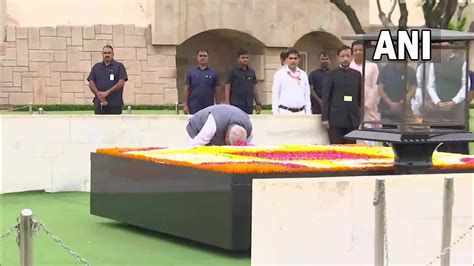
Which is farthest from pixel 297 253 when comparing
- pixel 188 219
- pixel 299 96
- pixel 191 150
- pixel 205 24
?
pixel 205 24

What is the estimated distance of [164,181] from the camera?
817cm

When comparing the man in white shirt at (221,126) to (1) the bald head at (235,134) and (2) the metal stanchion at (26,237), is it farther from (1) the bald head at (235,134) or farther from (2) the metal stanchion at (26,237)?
(2) the metal stanchion at (26,237)

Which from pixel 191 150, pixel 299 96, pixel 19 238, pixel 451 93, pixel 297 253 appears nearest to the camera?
pixel 19 238

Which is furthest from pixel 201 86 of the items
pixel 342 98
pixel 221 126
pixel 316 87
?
pixel 221 126

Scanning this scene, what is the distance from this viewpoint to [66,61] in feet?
91.9

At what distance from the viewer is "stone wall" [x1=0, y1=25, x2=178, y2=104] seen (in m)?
27.6

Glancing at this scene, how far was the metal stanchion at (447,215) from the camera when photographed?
257 inches

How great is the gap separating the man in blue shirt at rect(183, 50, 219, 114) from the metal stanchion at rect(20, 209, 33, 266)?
9.06 metres

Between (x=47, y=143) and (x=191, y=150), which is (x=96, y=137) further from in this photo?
(x=191, y=150)

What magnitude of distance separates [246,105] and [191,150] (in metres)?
6.22

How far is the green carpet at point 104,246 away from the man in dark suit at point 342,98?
11.9ft

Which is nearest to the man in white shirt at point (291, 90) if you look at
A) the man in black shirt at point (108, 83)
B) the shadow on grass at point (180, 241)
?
the man in black shirt at point (108, 83)

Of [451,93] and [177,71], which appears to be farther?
[177,71]

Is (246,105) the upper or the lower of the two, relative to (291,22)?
lower
